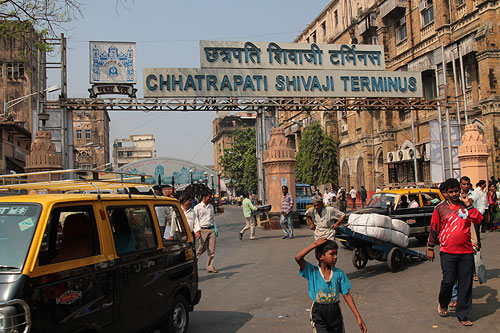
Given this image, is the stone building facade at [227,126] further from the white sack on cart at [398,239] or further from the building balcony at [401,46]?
the white sack on cart at [398,239]

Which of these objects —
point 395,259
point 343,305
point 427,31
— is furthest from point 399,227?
point 427,31

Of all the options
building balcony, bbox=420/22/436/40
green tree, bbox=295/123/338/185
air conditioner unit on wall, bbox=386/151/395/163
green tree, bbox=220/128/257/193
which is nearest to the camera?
building balcony, bbox=420/22/436/40

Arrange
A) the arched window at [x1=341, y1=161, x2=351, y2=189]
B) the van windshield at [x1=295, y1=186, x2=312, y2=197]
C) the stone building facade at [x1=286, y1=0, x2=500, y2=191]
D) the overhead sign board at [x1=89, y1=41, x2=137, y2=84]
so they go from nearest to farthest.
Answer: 1. the overhead sign board at [x1=89, y1=41, x2=137, y2=84]
2. the van windshield at [x1=295, y1=186, x2=312, y2=197]
3. the stone building facade at [x1=286, y1=0, x2=500, y2=191]
4. the arched window at [x1=341, y1=161, x2=351, y2=189]

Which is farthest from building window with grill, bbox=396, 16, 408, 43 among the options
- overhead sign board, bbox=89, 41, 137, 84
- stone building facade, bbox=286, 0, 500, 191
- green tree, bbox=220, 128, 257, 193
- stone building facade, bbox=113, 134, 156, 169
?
stone building facade, bbox=113, 134, 156, 169

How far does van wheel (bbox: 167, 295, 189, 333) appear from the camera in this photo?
5691mm

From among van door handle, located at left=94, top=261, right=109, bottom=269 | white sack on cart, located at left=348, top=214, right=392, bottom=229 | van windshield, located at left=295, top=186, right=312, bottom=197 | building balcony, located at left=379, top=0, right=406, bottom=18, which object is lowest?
white sack on cart, located at left=348, top=214, right=392, bottom=229

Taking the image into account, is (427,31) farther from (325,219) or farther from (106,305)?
(106,305)

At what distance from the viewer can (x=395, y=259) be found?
9828 millimetres

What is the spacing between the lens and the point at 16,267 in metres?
3.62

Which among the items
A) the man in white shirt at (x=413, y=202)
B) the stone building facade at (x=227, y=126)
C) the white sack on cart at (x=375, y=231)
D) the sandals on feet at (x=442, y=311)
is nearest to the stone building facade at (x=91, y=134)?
the stone building facade at (x=227, y=126)

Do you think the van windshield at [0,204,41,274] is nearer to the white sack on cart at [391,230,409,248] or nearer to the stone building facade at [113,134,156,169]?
the white sack on cart at [391,230,409,248]

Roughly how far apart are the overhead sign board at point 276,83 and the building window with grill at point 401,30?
1173cm

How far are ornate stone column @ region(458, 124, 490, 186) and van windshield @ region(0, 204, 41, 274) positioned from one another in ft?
64.9

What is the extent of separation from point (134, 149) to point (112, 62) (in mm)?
122481
